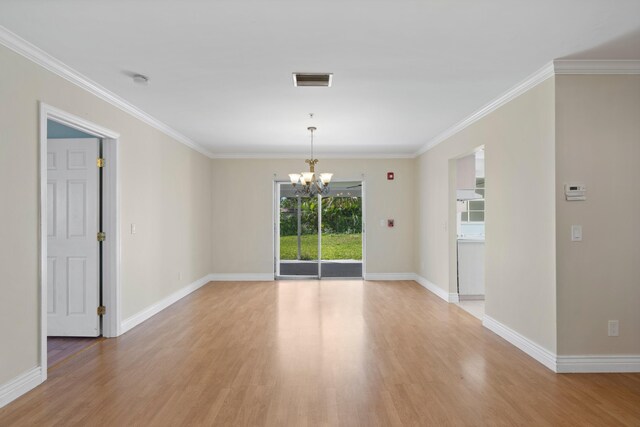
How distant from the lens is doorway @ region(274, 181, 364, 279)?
8375 millimetres

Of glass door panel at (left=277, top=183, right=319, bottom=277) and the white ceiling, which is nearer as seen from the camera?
the white ceiling

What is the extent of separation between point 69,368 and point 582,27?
484cm

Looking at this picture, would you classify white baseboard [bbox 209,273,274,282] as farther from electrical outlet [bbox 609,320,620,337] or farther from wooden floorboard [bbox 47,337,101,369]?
electrical outlet [bbox 609,320,620,337]

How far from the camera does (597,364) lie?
133 inches

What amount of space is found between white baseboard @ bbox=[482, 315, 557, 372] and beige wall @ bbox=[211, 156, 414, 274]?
11.3 feet

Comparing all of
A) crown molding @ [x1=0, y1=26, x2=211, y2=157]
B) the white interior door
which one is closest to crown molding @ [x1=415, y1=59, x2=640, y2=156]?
crown molding @ [x1=0, y1=26, x2=211, y2=157]

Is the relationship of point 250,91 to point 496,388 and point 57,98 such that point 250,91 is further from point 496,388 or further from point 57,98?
point 496,388

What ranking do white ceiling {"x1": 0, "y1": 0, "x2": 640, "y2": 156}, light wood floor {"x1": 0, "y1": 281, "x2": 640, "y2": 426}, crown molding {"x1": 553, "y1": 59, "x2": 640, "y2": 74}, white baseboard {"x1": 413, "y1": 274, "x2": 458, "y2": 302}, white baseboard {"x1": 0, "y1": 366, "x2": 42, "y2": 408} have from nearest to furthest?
white ceiling {"x1": 0, "y1": 0, "x2": 640, "y2": 156}, light wood floor {"x1": 0, "y1": 281, "x2": 640, "y2": 426}, white baseboard {"x1": 0, "y1": 366, "x2": 42, "y2": 408}, crown molding {"x1": 553, "y1": 59, "x2": 640, "y2": 74}, white baseboard {"x1": 413, "y1": 274, "x2": 458, "y2": 302}

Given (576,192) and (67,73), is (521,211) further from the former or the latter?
(67,73)

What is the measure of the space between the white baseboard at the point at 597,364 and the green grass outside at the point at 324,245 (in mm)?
5368

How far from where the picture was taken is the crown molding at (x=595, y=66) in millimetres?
3348

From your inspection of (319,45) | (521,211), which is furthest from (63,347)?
(521,211)

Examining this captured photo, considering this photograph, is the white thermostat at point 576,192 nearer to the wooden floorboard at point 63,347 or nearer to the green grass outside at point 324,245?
the wooden floorboard at point 63,347

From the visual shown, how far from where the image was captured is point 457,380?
3180mm
